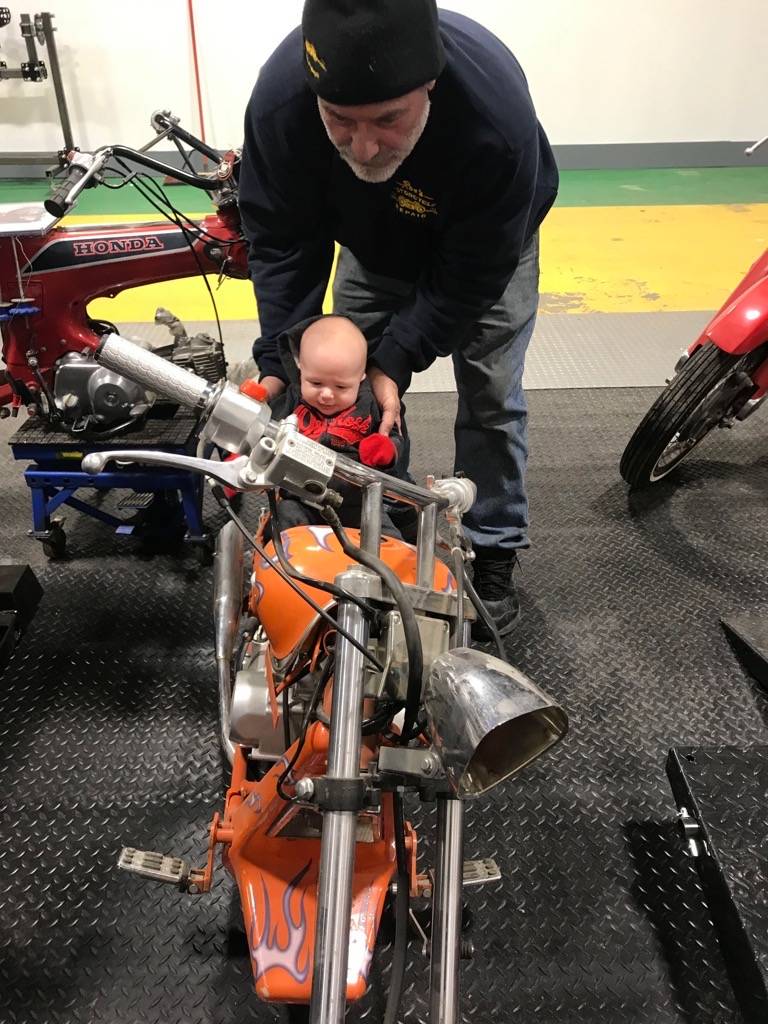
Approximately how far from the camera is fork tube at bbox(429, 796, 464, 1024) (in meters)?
0.61

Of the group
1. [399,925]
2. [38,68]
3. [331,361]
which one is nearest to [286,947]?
[399,925]

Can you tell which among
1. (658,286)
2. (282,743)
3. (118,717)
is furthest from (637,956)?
(658,286)

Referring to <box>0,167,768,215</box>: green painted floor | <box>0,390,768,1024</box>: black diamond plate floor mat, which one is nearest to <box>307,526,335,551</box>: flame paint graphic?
<box>0,390,768,1024</box>: black diamond plate floor mat

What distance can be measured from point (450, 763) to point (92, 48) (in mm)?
5429

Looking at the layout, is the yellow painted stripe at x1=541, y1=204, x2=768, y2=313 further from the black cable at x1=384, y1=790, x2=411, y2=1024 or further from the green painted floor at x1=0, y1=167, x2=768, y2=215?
the black cable at x1=384, y1=790, x2=411, y2=1024

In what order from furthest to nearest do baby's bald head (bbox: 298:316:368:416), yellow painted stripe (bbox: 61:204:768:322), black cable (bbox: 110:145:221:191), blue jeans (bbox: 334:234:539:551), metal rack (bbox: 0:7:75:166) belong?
metal rack (bbox: 0:7:75:166) → yellow painted stripe (bbox: 61:204:768:322) → black cable (bbox: 110:145:221:191) → blue jeans (bbox: 334:234:539:551) → baby's bald head (bbox: 298:316:368:416)

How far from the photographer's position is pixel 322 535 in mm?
952

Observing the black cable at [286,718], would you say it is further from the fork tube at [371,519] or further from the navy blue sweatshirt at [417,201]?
the navy blue sweatshirt at [417,201]

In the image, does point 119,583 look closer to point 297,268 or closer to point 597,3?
point 297,268

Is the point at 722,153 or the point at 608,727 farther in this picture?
the point at 722,153

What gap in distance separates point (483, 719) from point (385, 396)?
0.89 metres

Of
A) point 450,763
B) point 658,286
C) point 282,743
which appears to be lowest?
point 658,286

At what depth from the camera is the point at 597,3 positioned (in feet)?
15.5

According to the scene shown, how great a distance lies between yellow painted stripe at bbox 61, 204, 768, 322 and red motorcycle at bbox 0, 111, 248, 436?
58.1 inches
